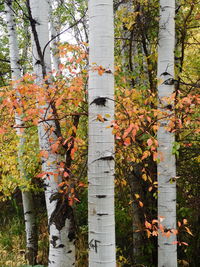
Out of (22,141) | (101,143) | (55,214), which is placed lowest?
(55,214)

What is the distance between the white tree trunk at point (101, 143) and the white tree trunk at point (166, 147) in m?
1.59

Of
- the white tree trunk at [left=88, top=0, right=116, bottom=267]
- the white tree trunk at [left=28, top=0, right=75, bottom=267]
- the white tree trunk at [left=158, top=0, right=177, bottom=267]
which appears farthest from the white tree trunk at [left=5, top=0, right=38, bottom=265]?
the white tree trunk at [left=88, top=0, right=116, bottom=267]

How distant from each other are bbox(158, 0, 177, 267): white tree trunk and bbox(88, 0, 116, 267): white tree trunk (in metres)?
1.59

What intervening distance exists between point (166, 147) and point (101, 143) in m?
1.67

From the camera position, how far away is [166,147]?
3.59m

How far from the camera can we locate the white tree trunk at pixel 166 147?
361 centimetres

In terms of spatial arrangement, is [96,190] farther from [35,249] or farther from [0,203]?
[0,203]

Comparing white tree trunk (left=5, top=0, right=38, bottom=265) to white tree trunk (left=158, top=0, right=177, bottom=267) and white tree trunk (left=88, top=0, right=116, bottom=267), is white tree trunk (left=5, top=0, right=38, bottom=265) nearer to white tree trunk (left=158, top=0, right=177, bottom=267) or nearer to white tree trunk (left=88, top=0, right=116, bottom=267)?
white tree trunk (left=158, top=0, right=177, bottom=267)

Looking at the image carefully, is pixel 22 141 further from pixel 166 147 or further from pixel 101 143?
pixel 101 143

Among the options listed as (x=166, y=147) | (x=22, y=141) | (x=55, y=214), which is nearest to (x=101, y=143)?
(x=55, y=214)

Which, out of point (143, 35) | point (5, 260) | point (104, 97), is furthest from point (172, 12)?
point (5, 260)

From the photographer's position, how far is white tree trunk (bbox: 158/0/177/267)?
142 inches

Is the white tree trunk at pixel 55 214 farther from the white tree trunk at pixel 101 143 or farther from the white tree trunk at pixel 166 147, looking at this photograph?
the white tree trunk at pixel 166 147

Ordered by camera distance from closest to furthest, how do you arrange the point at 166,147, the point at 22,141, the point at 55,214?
the point at 55,214 < the point at 166,147 < the point at 22,141
